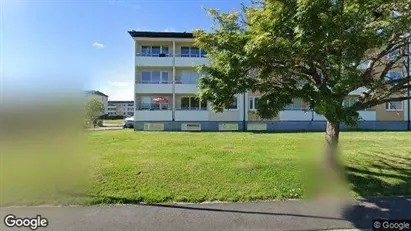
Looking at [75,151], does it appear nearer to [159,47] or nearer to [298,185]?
[298,185]

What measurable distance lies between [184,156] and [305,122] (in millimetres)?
18859

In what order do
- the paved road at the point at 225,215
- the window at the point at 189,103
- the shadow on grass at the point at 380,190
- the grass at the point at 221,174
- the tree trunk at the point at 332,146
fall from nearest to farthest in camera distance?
the paved road at the point at 225,215 < the shadow on grass at the point at 380,190 < the grass at the point at 221,174 < the tree trunk at the point at 332,146 < the window at the point at 189,103

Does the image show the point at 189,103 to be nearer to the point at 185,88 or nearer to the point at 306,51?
the point at 185,88

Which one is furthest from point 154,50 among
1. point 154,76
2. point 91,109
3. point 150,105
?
point 91,109

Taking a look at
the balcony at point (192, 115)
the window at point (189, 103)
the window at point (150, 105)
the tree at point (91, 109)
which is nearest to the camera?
the tree at point (91, 109)

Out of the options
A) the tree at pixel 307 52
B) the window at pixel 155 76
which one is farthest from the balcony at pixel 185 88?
the tree at pixel 307 52

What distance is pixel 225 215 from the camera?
20.4 ft

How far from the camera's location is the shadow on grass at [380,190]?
20.6ft

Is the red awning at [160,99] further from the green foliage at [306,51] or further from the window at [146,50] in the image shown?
the green foliage at [306,51]

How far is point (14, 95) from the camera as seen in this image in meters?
5.11

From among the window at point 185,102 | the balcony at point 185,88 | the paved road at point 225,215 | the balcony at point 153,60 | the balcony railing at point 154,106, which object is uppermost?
the balcony at point 153,60

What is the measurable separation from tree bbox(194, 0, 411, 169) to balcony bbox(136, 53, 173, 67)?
62.6 ft

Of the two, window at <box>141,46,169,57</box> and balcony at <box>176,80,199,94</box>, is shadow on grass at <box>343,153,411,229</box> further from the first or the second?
window at <box>141,46,169,57</box>

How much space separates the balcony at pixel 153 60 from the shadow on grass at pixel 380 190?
A: 20.0m
